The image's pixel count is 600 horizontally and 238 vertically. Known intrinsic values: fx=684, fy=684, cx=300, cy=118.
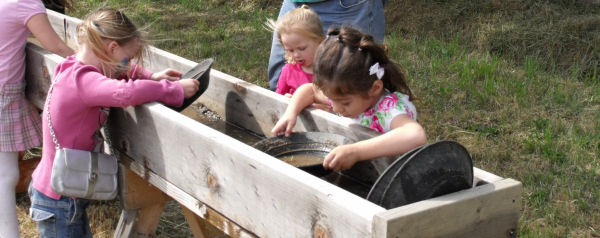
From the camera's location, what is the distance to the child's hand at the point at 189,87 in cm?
281

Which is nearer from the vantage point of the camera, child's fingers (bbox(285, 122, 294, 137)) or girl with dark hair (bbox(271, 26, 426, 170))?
girl with dark hair (bbox(271, 26, 426, 170))

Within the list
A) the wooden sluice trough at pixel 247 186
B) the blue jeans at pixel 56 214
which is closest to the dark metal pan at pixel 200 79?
the wooden sluice trough at pixel 247 186

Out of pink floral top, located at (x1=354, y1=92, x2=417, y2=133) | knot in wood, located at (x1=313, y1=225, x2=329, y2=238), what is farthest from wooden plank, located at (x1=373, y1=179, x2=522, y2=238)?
pink floral top, located at (x1=354, y1=92, x2=417, y2=133)

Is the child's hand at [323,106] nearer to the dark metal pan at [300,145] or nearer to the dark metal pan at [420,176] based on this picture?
the dark metal pan at [300,145]

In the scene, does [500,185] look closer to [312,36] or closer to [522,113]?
[312,36]

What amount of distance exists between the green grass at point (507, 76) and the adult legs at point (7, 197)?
2371 millimetres

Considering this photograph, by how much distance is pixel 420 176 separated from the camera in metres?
1.82

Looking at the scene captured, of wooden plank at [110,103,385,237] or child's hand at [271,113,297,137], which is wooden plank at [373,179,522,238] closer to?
wooden plank at [110,103,385,237]

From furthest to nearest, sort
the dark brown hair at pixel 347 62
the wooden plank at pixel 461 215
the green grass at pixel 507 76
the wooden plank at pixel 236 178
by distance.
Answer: the green grass at pixel 507 76 → the dark brown hair at pixel 347 62 → the wooden plank at pixel 236 178 → the wooden plank at pixel 461 215

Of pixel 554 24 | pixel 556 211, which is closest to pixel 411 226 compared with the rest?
pixel 556 211

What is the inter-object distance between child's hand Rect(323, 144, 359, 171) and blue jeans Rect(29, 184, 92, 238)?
1.12 metres

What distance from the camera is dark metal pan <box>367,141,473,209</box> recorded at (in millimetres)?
1811

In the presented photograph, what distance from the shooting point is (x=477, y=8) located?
21.2 feet

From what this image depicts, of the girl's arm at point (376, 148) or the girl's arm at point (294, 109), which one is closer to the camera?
the girl's arm at point (376, 148)
